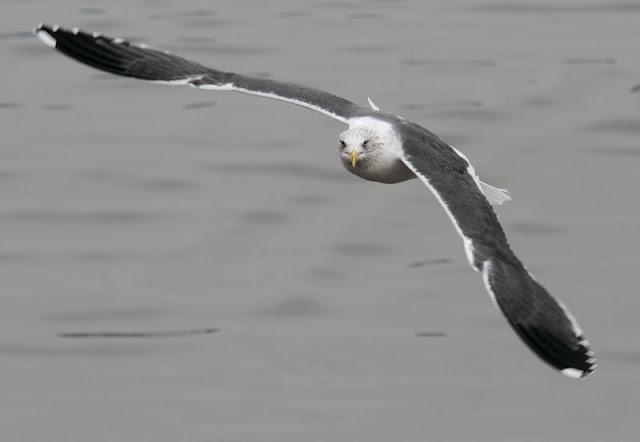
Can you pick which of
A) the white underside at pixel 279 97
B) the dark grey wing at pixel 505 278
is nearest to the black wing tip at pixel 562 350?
the dark grey wing at pixel 505 278

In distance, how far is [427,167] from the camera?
36.3 feet

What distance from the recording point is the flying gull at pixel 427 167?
962 centimetres

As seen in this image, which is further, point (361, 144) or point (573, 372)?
point (361, 144)

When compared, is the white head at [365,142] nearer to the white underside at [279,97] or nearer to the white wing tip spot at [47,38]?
the white underside at [279,97]

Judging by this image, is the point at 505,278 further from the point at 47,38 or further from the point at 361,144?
the point at 47,38

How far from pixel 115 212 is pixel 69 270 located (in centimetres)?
101

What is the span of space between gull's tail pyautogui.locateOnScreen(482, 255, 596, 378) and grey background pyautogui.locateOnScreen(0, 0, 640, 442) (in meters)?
2.49

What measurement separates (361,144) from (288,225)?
348cm

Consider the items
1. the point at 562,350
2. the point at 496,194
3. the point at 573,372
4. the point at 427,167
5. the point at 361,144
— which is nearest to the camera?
the point at 573,372

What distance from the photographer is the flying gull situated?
31.6 feet

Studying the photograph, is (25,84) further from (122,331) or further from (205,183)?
(122,331)

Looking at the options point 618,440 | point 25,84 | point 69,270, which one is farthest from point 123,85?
point 618,440

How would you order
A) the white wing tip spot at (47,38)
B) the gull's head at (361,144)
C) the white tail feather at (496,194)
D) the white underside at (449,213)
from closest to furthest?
the white underside at (449,213) < the gull's head at (361,144) < the white tail feather at (496,194) < the white wing tip spot at (47,38)

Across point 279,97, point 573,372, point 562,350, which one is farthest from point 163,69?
point 573,372
